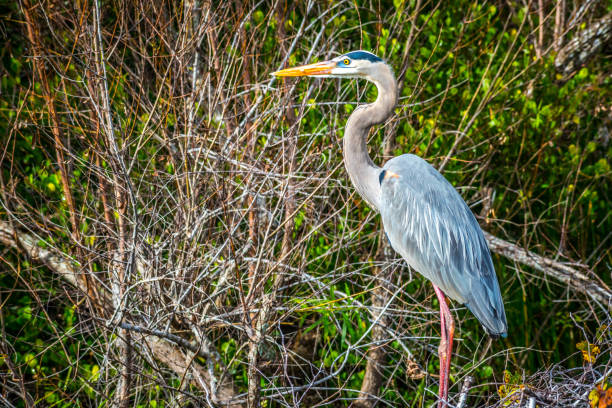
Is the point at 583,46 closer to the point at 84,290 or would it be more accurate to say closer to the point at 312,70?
the point at 312,70

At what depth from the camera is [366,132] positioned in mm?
3527

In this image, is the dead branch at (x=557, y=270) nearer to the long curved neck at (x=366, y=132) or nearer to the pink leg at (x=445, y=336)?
the pink leg at (x=445, y=336)

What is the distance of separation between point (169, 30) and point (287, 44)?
2.93ft

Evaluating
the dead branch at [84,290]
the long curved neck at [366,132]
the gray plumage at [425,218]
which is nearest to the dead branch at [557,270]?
the gray plumage at [425,218]

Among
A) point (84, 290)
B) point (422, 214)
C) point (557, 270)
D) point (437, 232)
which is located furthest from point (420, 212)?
point (84, 290)

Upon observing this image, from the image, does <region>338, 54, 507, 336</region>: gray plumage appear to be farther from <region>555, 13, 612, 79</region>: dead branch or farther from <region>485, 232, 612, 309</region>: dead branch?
<region>555, 13, 612, 79</region>: dead branch

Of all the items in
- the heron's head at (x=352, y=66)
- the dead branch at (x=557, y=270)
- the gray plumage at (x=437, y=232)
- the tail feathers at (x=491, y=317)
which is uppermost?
the heron's head at (x=352, y=66)

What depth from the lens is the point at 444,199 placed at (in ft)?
11.5

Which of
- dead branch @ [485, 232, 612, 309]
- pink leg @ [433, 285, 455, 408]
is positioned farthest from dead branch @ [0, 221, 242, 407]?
dead branch @ [485, 232, 612, 309]

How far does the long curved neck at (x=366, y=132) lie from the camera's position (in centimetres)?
345

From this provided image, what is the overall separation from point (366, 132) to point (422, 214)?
49 cm

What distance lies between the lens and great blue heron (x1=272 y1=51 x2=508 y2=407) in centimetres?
345

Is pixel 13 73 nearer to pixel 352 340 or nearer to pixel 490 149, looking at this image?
pixel 352 340

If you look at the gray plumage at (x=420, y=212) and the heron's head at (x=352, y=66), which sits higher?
the heron's head at (x=352, y=66)
